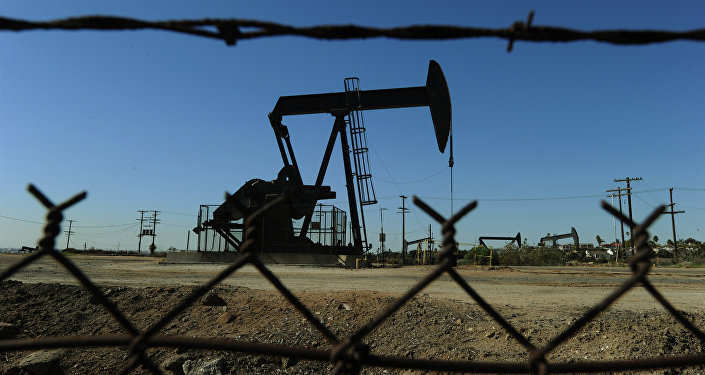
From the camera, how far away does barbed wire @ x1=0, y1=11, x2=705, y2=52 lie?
3.59 ft

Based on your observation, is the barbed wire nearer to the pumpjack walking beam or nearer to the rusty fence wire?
the rusty fence wire

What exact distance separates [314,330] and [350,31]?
4427mm

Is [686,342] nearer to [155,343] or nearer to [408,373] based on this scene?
[408,373]

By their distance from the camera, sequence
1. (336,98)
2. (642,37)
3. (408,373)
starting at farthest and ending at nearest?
(336,98) < (408,373) < (642,37)

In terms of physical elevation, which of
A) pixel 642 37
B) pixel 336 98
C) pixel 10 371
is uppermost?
pixel 336 98

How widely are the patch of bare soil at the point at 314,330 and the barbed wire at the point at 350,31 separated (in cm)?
339

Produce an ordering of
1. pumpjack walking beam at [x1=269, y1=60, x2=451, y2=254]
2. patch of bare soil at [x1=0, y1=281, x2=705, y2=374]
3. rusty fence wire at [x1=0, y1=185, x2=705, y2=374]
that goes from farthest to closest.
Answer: pumpjack walking beam at [x1=269, y1=60, x2=451, y2=254] → patch of bare soil at [x1=0, y1=281, x2=705, y2=374] → rusty fence wire at [x1=0, y1=185, x2=705, y2=374]

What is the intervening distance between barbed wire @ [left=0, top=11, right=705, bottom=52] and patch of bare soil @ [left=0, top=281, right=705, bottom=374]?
339cm

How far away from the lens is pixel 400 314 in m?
5.39

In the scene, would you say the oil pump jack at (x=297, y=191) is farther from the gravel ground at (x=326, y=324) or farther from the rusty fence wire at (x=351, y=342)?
the rusty fence wire at (x=351, y=342)

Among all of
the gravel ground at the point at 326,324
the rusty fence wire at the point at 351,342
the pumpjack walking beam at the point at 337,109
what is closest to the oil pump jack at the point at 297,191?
the pumpjack walking beam at the point at 337,109

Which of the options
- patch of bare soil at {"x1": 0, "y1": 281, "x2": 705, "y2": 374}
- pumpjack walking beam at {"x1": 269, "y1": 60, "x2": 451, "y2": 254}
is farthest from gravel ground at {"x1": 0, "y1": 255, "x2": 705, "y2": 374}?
pumpjack walking beam at {"x1": 269, "y1": 60, "x2": 451, "y2": 254}

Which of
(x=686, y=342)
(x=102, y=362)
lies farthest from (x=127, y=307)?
(x=686, y=342)

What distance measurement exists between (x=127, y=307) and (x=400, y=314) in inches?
151
